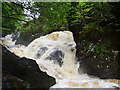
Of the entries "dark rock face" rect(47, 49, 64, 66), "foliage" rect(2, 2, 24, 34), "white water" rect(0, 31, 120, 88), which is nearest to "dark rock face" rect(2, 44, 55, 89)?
"foliage" rect(2, 2, 24, 34)

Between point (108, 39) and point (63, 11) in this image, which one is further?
point (108, 39)

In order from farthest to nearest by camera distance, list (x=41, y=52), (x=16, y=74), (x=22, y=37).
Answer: (x=22, y=37), (x=41, y=52), (x=16, y=74)

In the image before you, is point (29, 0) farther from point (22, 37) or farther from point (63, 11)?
point (22, 37)

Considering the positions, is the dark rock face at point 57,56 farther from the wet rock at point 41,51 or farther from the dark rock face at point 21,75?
the dark rock face at point 21,75

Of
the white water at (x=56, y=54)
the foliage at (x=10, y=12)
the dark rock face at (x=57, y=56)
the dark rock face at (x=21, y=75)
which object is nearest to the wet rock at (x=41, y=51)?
the white water at (x=56, y=54)

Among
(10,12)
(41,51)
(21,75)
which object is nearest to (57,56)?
(41,51)

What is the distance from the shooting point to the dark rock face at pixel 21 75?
2.74 m

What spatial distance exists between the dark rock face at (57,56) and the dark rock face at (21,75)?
4.37 metres

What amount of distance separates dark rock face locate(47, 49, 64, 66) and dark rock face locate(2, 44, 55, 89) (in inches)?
172

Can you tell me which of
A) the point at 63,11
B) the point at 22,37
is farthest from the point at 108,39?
the point at 22,37

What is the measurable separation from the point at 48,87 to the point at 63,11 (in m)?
1.80

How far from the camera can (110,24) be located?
5473mm

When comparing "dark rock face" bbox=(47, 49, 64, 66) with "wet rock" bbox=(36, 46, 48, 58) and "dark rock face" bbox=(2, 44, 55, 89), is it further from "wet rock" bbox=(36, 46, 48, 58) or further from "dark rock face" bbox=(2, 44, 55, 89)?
"dark rock face" bbox=(2, 44, 55, 89)

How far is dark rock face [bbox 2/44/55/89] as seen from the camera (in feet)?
9.00
